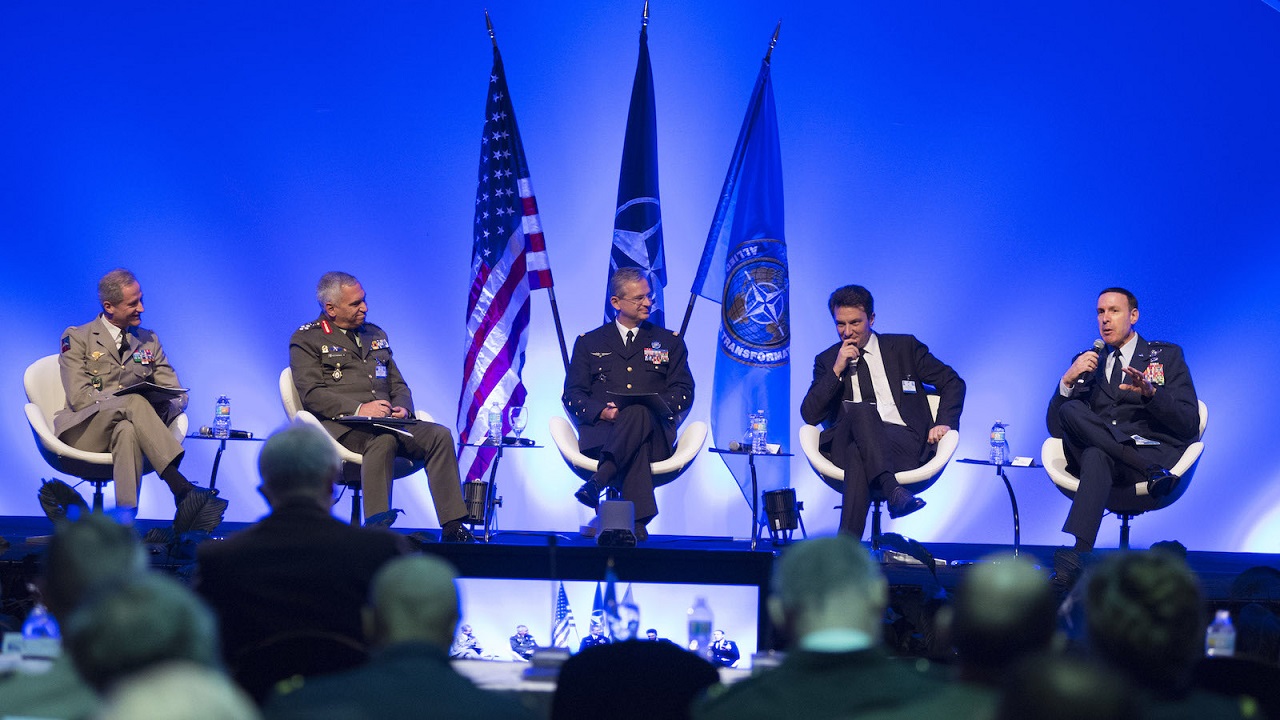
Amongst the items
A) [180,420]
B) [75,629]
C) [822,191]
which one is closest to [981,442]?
[822,191]

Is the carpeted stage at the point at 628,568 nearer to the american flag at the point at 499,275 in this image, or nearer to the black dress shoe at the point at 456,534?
the black dress shoe at the point at 456,534

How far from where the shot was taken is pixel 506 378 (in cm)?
686

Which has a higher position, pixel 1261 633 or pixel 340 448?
pixel 340 448

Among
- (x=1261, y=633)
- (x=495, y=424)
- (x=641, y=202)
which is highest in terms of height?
(x=641, y=202)

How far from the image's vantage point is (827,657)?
189 cm

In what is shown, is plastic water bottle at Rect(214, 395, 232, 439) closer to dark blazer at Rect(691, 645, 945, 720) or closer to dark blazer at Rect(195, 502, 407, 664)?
dark blazer at Rect(195, 502, 407, 664)

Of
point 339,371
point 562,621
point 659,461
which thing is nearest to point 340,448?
point 339,371

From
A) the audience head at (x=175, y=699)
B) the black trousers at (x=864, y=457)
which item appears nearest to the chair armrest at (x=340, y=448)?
the black trousers at (x=864, y=457)

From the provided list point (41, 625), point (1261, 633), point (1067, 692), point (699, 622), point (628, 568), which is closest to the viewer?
point (1067, 692)

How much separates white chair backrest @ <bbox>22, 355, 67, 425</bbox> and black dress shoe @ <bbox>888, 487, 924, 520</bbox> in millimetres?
4048

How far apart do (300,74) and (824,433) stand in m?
4.05

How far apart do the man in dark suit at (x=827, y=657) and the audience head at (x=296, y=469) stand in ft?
3.89

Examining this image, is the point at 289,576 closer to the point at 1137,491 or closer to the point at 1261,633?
the point at 1261,633

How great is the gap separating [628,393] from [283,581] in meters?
3.70
